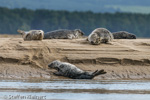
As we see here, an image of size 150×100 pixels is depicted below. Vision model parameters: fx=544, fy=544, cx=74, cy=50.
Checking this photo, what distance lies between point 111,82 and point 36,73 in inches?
94.0

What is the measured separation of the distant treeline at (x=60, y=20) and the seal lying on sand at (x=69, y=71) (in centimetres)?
2248

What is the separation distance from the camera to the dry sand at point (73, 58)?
50.7 feet

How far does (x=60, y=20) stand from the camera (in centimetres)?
4050

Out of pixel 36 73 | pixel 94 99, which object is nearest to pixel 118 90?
pixel 94 99

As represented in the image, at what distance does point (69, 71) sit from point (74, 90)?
305 cm

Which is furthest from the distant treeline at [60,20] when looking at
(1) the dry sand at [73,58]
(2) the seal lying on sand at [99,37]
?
(1) the dry sand at [73,58]

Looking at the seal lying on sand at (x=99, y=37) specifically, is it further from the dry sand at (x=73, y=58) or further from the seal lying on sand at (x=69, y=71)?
the seal lying on sand at (x=69, y=71)

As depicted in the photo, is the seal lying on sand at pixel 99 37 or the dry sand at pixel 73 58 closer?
the dry sand at pixel 73 58

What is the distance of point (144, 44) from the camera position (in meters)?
17.9

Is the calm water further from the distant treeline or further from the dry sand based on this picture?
the distant treeline

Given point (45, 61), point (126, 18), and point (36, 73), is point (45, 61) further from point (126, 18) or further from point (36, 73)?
point (126, 18)

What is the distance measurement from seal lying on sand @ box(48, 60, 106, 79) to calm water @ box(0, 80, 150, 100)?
1.84ft

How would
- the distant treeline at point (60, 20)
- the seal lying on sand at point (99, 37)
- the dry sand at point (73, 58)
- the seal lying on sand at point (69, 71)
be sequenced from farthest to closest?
1. the distant treeline at point (60, 20)
2. the seal lying on sand at point (99, 37)
3. the dry sand at point (73, 58)
4. the seal lying on sand at point (69, 71)

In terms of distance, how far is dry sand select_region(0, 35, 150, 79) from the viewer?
15.5 meters
